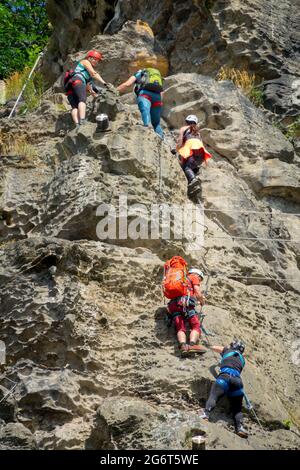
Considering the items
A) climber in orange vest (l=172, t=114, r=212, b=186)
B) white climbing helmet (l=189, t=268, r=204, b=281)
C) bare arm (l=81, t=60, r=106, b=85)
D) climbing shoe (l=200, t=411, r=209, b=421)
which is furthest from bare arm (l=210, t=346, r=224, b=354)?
bare arm (l=81, t=60, r=106, b=85)

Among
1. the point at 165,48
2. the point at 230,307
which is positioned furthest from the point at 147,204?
the point at 165,48

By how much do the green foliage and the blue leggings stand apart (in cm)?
1033

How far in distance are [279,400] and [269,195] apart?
461cm

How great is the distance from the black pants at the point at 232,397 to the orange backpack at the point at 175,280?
3.95ft

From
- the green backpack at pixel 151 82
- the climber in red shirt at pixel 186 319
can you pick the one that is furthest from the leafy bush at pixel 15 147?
the climber in red shirt at pixel 186 319

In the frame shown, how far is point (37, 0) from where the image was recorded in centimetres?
2536

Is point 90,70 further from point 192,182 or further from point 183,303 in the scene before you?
point 183,303

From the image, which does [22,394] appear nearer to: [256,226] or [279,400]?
[279,400]

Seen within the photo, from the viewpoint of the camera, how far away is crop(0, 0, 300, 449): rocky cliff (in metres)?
8.64

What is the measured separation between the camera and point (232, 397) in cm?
862

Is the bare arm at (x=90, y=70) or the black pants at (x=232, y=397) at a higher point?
the bare arm at (x=90, y=70)

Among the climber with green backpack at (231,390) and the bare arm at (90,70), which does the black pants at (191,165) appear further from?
the climber with green backpack at (231,390)

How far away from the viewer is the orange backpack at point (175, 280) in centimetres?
943

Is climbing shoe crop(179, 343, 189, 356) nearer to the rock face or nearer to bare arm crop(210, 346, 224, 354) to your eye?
bare arm crop(210, 346, 224, 354)
